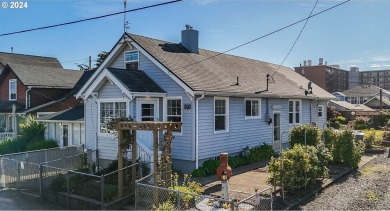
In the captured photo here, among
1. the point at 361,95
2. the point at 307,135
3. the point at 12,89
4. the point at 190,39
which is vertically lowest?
the point at 307,135

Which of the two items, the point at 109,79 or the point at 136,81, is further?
the point at 136,81

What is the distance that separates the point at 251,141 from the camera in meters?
16.6

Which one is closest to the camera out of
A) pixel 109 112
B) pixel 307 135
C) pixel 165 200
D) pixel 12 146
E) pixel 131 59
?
pixel 165 200

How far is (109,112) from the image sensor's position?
14.7m

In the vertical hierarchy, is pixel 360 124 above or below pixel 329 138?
below

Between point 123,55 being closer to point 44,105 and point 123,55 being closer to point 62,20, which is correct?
point 62,20

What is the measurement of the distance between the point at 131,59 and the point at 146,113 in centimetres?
319

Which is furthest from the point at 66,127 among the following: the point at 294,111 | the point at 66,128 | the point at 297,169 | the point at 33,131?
the point at 297,169

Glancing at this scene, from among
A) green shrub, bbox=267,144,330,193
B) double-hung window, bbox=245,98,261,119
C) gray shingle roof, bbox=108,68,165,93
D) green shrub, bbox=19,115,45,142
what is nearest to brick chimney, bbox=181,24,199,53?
gray shingle roof, bbox=108,68,165,93

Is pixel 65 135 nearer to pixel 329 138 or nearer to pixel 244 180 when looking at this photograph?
pixel 244 180

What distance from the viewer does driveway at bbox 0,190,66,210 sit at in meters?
9.97

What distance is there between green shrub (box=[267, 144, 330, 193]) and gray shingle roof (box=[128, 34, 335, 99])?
14.7 feet

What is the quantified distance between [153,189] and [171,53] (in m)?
8.56

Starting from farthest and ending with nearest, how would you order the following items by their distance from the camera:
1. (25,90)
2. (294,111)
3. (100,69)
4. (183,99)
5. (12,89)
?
(12,89) → (25,90) → (294,111) → (100,69) → (183,99)
